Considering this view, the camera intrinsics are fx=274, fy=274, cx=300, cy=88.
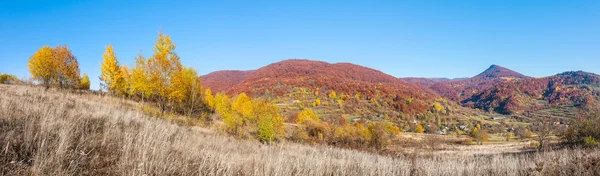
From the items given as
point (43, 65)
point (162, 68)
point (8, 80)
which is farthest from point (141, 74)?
point (8, 80)

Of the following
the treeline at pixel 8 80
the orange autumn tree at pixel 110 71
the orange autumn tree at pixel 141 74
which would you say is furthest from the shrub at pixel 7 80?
the orange autumn tree at pixel 141 74

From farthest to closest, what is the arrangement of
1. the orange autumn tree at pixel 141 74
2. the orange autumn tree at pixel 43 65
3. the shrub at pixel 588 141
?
the orange autumn tree at pixel 43 65 < the shrub at pixel 588 141 < the orange autumn tree at pixel 141 74

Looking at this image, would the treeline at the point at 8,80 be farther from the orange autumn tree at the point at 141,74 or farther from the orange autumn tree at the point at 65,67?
the orange autumn tree at the point at 141,74

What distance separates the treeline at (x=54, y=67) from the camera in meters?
28.6

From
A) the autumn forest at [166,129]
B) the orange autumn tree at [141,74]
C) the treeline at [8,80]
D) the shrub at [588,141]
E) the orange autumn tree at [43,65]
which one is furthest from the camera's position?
the treeline at [8,80]

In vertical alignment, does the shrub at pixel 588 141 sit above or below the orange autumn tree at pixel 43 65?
below

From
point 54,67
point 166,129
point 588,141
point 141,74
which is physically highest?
point 54,67

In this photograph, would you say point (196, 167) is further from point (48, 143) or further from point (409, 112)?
point (409, 112)

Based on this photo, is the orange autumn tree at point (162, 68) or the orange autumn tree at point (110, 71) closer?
the orange autumn tree at point (162, 68)

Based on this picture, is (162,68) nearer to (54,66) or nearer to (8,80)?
(54,66)

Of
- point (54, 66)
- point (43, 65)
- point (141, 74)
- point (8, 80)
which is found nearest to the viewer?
point (141, 74)

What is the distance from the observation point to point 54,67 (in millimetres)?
29547

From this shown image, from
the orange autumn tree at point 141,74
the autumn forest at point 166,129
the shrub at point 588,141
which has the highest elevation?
the orange autumn tree at point 141,74

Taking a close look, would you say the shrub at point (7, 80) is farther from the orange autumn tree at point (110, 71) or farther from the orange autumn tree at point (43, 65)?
the orange autumn tree at point (110, 71)
